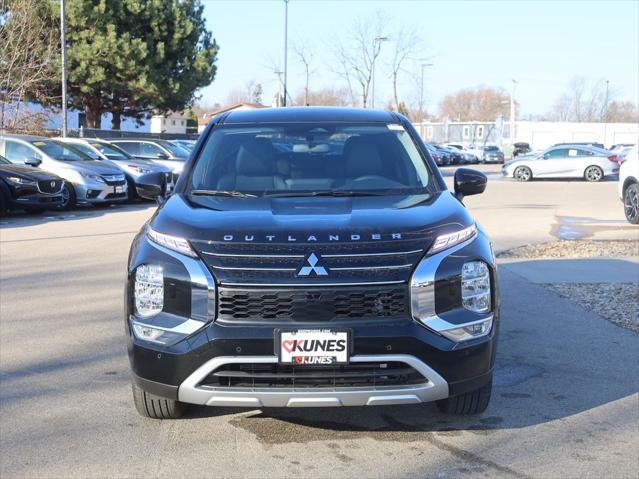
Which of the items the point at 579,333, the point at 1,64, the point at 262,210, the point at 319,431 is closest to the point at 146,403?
the point at 319,431

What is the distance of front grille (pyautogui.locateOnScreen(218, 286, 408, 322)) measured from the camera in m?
3.71

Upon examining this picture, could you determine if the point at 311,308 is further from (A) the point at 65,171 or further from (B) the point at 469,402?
(A) the point at 65,171

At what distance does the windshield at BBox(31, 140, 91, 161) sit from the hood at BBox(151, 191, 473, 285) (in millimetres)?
14695

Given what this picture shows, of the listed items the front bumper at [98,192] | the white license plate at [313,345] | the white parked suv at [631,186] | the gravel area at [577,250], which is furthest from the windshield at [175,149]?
the white license plate at [313,345]

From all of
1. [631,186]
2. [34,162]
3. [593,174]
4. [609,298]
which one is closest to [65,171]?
[34,162]

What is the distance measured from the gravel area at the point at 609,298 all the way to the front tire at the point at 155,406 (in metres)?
4.18

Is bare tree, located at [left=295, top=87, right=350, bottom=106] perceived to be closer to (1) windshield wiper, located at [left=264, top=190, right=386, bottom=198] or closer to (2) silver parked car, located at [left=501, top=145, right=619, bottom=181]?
(2) silver parked car, located at [left=501, top=145, right=619, bottom=181]

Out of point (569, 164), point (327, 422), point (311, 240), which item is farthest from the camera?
point (569, 164)

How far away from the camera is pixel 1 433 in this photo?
13.9ft

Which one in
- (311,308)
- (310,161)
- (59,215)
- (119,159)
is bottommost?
(59,215)

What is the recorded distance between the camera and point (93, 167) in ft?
58.3

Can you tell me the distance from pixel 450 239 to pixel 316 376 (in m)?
1.00

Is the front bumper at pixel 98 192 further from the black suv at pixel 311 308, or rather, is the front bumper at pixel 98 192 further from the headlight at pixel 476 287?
the headlight at pixel 476 287

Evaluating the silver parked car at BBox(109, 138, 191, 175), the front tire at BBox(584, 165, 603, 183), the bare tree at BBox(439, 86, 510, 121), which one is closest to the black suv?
the silver parked car at BBox(109, 138, 191, 175)
